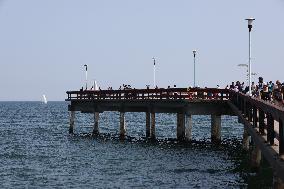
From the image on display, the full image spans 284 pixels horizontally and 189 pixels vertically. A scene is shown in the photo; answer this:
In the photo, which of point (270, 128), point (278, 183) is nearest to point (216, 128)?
point (278, 183)

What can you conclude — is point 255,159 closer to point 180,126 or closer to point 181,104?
point 181,104

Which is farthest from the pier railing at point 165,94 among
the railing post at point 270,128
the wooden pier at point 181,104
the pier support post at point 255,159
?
the railing post at point 270,128

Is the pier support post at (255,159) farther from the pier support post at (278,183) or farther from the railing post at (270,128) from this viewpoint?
the pier support post at (278,183)

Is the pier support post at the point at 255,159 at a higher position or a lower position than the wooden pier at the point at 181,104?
lower

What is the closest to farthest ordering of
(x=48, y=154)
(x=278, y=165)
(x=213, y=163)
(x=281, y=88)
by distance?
(x=278, y=165) → (x=281, y=88) → (x=213, y=163) → (x=48, y=154)

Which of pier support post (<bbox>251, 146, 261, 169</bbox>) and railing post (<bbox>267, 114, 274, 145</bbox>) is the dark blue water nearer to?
pier support post (<bbox>251, 146, 261, 169</bbox>)

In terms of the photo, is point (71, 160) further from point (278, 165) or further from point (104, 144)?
point (278, 165)

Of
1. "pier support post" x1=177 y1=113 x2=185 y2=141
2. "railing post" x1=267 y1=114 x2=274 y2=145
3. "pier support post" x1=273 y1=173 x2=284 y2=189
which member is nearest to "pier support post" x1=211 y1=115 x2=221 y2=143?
"pier support post" x1=177 y1=113 x2=185 y2=141

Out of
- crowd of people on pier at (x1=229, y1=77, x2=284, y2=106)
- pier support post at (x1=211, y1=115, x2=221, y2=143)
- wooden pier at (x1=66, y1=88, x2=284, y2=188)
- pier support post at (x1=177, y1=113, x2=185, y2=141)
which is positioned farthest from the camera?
pier support post at (x1=177, y1=113, x2=185, y2=141)

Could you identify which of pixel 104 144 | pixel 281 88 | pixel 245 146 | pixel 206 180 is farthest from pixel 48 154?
pixel 281 88

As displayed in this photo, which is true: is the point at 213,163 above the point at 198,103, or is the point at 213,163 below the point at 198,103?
below

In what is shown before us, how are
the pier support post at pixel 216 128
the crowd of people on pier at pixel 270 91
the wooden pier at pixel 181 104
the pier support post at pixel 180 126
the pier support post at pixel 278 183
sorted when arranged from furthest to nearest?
the pier support post at pixel 180 126 → the pier support post at pixel 216 128 → the wooden pier at pixel 181 104 → the crowd of people on pier at pixel 270 91 → the pier support post at pixel 278 183

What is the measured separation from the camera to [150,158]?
1286 inches

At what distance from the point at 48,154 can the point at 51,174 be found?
10.7 m
